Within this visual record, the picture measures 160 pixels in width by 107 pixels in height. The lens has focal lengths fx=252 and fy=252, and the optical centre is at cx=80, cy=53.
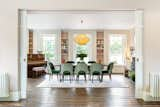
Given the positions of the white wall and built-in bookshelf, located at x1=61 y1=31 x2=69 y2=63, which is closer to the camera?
the white wall

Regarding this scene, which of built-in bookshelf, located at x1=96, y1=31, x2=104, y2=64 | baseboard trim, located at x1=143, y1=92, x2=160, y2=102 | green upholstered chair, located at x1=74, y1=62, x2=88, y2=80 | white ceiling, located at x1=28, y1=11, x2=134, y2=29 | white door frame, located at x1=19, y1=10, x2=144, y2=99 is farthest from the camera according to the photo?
built-in bookshelf, located at x1=96, y1=31, x2=104, y2=64

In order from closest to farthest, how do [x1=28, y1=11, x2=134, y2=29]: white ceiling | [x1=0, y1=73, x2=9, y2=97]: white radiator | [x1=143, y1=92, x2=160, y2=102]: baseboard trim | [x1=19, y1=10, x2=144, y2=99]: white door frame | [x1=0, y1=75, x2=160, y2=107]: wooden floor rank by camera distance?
[x1=0, y1=75, x2=160, y2=107]: wooden floor → [x1=0, y1=73, x2=9, y2=97]: white radiator → [x1=143, y1=92, x2=160, y2=102]: baseboard trim → [x1=19, y1=10, x2=144, y2=99]: white door frame → [x1=28, y1=11, x2=134, y2=29]: white ceiling

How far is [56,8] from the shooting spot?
6230 mm

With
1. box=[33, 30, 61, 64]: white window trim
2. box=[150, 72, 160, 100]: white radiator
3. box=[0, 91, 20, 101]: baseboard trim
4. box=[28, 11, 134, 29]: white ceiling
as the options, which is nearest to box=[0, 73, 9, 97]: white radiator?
box=[0, 91, 20, 101]: baseboard trim

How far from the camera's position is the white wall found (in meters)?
6.15

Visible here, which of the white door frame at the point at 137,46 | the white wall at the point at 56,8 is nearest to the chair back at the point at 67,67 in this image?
the white door frame at the point at 137,46

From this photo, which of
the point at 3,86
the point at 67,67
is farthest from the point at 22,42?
the point at 67,67

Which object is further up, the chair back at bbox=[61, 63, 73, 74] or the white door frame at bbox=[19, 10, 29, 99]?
the white door frame at bbox=[19, 10, 29, 99]

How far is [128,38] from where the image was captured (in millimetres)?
13742

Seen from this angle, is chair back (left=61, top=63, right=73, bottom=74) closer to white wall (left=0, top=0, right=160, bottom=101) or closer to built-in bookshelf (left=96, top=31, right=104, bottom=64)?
white wall (left=0, top=0, right=160, bottom=101)

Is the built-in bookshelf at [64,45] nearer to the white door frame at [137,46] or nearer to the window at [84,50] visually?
the window at [84,50]

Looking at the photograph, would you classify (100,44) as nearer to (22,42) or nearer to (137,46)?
(137,46)

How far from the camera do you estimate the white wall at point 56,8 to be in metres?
6.15

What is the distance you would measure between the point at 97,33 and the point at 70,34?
148 centimetres
